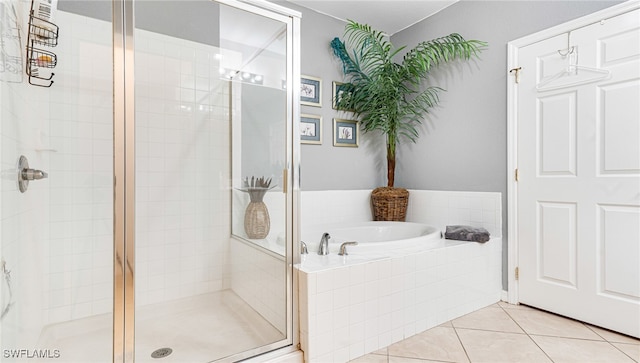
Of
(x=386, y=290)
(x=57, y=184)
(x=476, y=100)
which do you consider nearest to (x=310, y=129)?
(x=476, y=100)

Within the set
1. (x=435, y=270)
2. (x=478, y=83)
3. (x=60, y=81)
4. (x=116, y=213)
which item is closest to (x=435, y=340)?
(x=435, y=270)

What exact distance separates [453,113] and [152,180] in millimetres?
2427

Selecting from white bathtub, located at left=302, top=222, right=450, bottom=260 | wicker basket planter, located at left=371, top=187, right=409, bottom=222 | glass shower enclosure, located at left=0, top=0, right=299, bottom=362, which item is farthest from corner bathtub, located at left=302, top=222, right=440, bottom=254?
glass shower enclosure, located at left=0, top=0, right=299, bottom=362

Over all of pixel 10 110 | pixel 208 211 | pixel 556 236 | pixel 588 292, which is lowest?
pixel 588 292

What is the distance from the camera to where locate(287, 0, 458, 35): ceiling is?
277cm

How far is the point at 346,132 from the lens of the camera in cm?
306

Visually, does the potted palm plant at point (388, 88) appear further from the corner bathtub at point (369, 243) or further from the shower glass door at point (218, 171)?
the shower glass door at point (218, 171)

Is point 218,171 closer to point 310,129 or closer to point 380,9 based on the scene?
point 310,129

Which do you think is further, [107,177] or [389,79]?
[389,79]

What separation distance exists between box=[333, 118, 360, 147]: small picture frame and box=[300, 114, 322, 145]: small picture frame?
7.0 inches

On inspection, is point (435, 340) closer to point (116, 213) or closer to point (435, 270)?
point (435, 270)

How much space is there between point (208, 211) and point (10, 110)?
92 cm

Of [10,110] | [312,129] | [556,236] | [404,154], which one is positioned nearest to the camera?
[10,110]

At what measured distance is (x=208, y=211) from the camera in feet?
5.89
